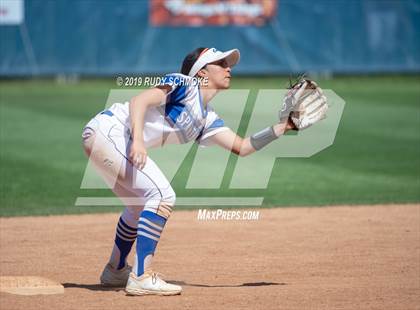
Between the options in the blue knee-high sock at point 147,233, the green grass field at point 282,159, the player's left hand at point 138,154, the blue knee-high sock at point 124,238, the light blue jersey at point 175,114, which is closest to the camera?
the player's left hand at point 138,154

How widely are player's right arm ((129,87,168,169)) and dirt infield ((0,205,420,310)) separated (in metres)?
1.05

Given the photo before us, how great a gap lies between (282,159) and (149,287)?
809cm

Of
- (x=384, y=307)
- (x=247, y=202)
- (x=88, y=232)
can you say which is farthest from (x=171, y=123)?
(x=247, y=202)

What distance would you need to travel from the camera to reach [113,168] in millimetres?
7133

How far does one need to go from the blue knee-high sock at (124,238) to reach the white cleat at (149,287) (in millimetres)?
564

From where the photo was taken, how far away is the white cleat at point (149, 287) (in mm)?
7000

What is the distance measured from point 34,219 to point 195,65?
13.4 ft

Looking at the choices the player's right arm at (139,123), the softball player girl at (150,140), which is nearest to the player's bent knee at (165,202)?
the softball player girl at (150,140)

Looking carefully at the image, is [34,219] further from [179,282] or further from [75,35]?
[75,35]

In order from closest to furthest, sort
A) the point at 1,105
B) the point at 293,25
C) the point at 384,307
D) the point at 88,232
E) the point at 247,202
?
1. the point at 384,307
2. the point at 88,232
3. the point at 247,202
4. the point at 1,105
5. the point at 293,25

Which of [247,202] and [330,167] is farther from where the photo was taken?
[330,167]

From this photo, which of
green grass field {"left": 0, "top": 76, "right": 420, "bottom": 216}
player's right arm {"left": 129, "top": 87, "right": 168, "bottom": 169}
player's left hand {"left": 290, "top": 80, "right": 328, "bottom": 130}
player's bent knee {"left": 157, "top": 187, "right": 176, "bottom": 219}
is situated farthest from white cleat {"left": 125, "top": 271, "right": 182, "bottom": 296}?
green grass field {"left": 0, "top": 76, "right": 420, "bottom": 216}

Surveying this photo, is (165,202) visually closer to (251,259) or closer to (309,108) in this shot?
(309,108)

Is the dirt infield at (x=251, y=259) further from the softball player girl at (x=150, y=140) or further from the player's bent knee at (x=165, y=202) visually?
the player's bent knee at (x=165, y=202)
